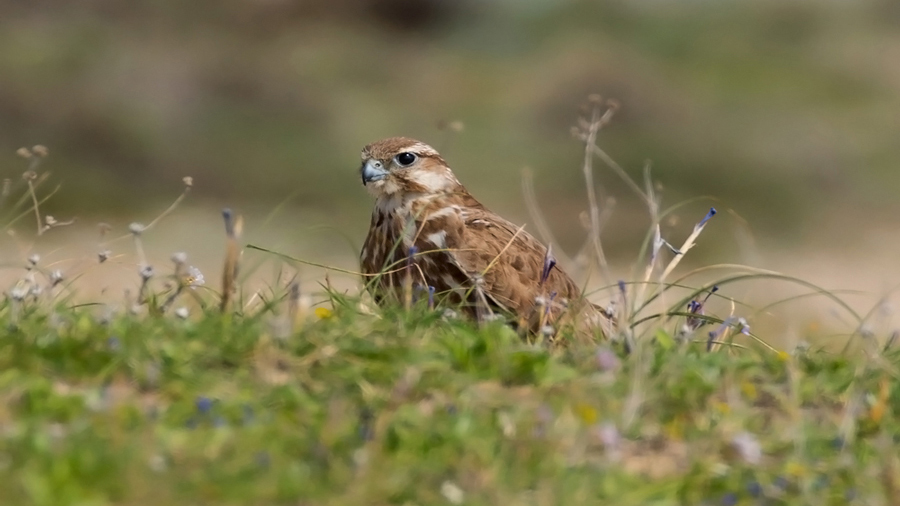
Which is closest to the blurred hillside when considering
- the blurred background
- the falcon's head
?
the blurred background

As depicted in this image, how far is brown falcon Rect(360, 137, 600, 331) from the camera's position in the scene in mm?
5219

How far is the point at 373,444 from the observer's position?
314 centimetres

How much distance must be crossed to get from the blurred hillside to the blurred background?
0.05 metres

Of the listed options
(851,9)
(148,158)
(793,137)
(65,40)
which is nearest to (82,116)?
(148,158)

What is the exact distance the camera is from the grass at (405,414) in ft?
9.74

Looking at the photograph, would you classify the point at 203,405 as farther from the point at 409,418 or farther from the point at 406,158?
the point at 406,158

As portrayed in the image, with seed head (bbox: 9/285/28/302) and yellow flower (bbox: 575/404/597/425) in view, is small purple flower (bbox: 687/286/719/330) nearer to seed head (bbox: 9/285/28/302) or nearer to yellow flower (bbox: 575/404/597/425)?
yellow flower (bbox: 575/404/597/425)

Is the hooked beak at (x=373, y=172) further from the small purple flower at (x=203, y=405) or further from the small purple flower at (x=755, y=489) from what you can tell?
the small purple flower at (x=755, y=489)

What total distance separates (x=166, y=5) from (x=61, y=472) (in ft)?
69.5

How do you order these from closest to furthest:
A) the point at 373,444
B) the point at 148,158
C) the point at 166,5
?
1. the point at 373,444
2. the point at 148,158
3. the point at 166,5

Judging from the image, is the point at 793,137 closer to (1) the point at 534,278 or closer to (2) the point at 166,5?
(2) the point at 166,5

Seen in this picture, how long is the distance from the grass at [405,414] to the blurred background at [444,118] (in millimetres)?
9402

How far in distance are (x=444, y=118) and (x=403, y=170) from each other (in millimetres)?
13477

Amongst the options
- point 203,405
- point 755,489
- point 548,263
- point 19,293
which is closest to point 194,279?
point 19,293
